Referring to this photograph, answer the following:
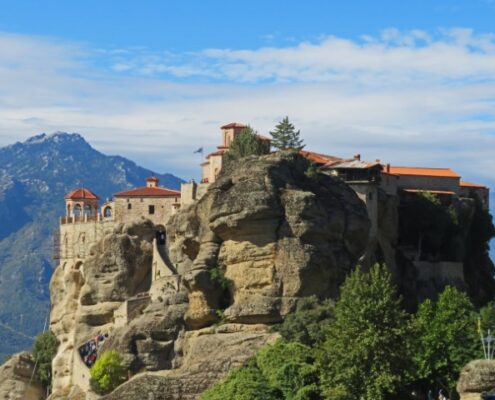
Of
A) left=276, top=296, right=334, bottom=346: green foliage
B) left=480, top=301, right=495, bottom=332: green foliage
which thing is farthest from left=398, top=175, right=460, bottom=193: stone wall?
left=480, top=301, right=495, bottom=332: green foliage

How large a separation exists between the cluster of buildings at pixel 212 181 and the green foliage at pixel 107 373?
1515cm

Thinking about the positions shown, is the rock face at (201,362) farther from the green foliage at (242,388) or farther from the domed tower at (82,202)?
the domed tower at (82,202)

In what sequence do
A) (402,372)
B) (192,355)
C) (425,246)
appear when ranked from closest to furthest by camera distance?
(402,372) → (192,355) → (425,246)

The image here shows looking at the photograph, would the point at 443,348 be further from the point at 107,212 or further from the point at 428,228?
the point at 107,212

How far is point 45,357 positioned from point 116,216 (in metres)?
11.4

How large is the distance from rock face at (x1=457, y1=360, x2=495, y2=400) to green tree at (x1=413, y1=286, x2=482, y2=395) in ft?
59.2

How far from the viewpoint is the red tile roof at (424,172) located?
93.6 meters

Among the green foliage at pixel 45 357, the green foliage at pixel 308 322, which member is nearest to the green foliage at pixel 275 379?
the green foliage at pixel 308 322

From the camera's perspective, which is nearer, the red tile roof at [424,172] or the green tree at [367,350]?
the green tree at [367,350]

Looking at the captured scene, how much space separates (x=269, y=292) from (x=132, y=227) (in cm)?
2012

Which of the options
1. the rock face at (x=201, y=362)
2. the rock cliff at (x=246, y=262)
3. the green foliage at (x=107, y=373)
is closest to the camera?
the rock face at (x=201, y=362)

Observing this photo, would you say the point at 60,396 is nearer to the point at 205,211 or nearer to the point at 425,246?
the point at 205,211

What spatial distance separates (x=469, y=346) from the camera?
201 feet

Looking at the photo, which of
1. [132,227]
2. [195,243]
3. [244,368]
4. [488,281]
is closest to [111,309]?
[132,227]
